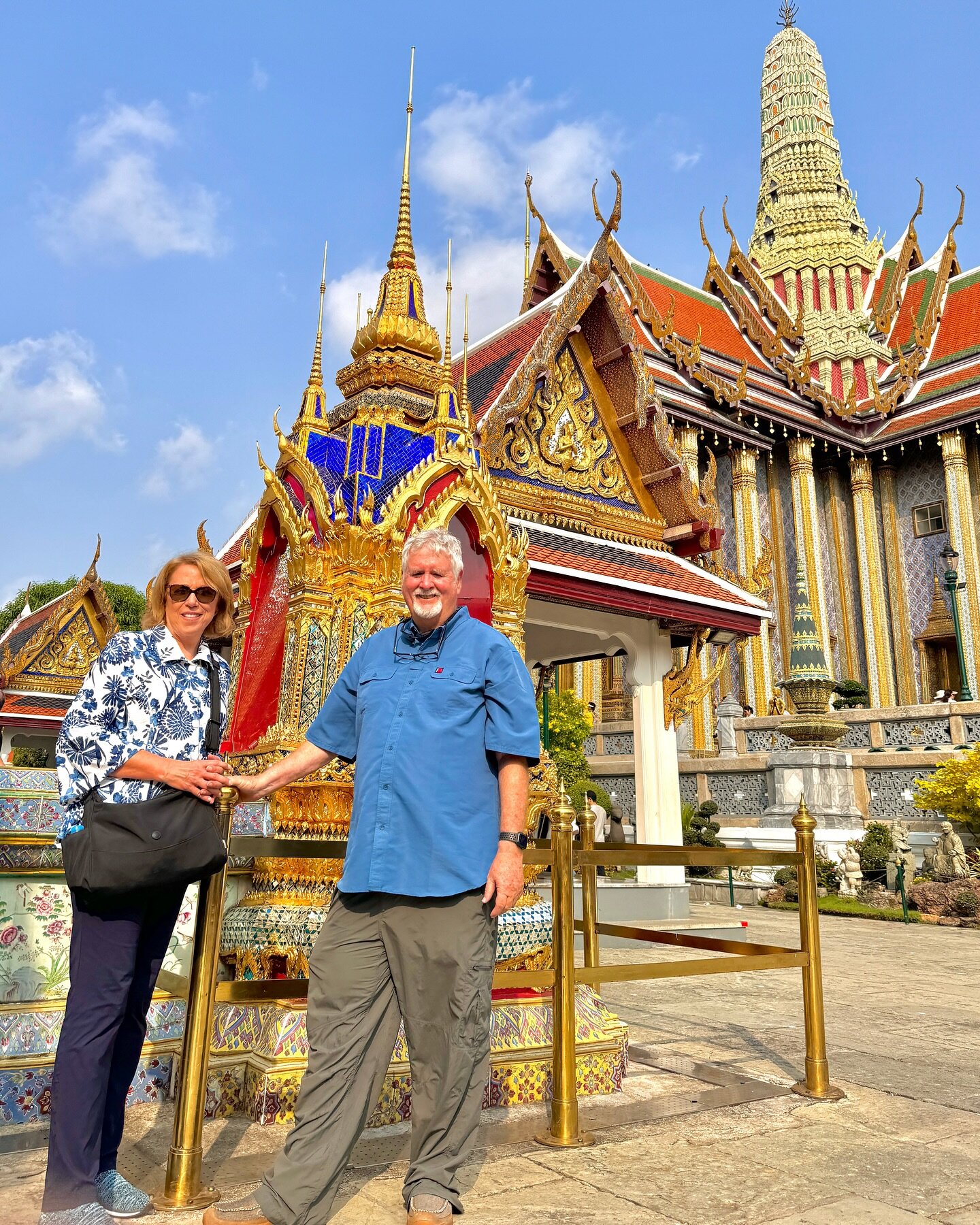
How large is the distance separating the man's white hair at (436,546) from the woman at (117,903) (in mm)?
512

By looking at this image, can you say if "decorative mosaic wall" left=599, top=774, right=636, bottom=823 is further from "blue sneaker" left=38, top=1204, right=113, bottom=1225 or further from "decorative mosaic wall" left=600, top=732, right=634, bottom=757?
"blue sneaker" left=38, top=1204, right=113, bottom=1225

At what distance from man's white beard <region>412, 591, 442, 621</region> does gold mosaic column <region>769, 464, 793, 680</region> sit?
26.8 meters

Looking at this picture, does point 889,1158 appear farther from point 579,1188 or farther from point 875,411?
point 875,411

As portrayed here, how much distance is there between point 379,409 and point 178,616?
86.1 inches

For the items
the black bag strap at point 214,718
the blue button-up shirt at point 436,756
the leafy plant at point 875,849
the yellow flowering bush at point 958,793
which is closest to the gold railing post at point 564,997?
the blue button-up shirt at point 436,756

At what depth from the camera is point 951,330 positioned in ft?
101

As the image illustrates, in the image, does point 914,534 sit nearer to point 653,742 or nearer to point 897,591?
point 897,591

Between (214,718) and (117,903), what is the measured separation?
509 mm

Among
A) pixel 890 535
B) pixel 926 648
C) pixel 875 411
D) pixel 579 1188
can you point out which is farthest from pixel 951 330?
pixel 579 1188

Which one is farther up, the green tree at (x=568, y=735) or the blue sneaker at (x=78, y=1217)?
the green tree at (x=568, y=735)

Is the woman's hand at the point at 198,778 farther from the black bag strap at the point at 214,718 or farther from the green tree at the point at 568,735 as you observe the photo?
the green tree at the point at 568,735

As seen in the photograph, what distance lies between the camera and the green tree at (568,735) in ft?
54.3

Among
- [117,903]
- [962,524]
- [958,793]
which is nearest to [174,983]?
[117,903]

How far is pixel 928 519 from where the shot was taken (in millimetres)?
29188
